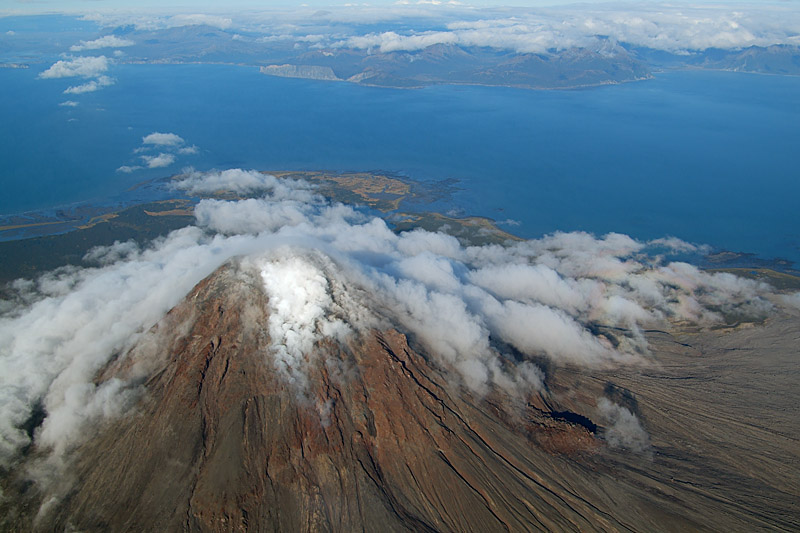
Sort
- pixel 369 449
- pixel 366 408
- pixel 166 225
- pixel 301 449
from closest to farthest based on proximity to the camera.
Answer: pixel 301 449 → pixel 369 449 → pixel 366 408 → pixel 166 225

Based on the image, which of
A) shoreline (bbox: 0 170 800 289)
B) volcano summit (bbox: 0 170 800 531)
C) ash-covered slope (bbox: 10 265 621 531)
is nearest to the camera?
ash-covered slope (bbox: 10 265 621 531)

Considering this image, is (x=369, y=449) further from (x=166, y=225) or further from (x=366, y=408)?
(x=166, y=225)

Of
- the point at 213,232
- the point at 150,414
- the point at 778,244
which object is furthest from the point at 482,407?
the point at 778,244

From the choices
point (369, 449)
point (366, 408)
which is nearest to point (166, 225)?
point (366, 408)

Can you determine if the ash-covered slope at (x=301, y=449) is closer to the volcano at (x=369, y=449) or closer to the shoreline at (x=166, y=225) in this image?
the volcano at (x=369, y=449)

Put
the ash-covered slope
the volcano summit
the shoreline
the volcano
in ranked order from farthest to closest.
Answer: the shoreline < the volcano summit < the volcano < the ash-covered slope

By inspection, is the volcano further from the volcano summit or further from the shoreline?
the shoreline

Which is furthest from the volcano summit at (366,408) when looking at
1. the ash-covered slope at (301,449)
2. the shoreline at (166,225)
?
the shoreline at (166,225)

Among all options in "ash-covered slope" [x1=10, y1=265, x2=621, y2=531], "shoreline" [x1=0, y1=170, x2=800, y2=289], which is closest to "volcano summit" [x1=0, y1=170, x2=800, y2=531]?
"ash-covered slope" [x1=10, y1=265, x2=621, y2=531]
